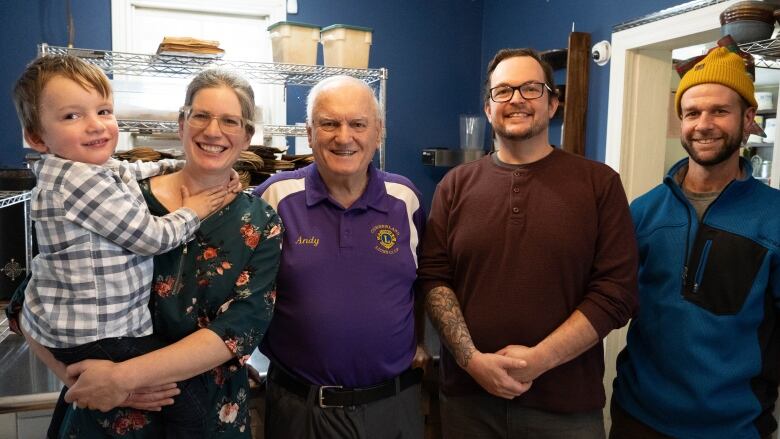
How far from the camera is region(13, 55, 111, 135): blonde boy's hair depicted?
1106 mm

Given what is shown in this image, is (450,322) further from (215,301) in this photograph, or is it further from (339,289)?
(215,301)

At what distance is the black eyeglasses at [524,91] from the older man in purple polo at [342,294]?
1.06 ft

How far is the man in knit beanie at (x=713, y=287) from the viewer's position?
1.41 m

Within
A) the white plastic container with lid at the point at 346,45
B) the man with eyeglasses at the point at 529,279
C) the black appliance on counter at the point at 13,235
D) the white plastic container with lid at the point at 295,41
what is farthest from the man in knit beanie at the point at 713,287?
the black appliance on counter at the point at 13,235

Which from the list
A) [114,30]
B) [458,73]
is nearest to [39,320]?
[114,30]

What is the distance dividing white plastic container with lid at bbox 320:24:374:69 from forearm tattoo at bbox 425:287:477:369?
1.72 metres

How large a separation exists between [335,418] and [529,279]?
57 cm

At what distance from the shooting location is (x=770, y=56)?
5.63 ft

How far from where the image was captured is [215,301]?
4.02 feet

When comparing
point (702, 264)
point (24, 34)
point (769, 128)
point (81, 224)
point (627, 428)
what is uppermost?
point (24, 34)

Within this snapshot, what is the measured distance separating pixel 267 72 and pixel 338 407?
6.20ft

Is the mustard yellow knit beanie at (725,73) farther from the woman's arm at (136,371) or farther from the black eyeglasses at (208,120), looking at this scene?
the woman's arm at (136,371)

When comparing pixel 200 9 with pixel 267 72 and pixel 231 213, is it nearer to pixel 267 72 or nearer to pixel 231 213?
pixel 267 72

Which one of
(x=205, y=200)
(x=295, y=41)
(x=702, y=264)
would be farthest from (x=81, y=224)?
(x=295, y=41)
